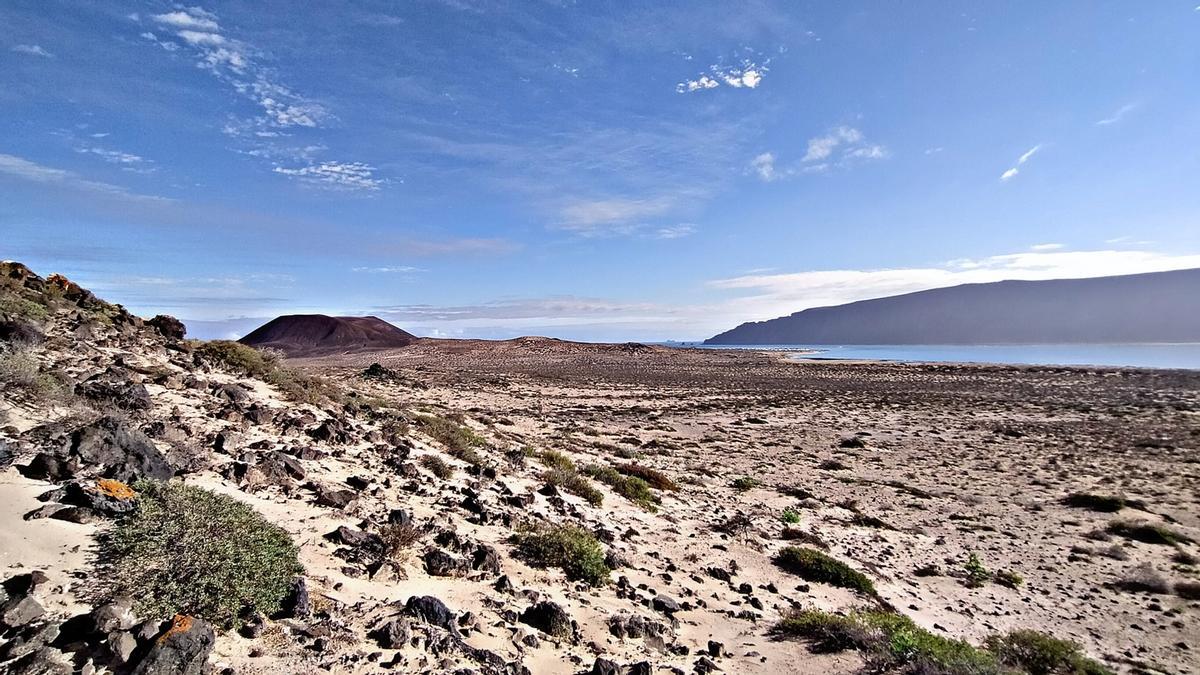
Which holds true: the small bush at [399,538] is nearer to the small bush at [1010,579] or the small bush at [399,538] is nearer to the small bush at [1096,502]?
the small bush at [1010,579]

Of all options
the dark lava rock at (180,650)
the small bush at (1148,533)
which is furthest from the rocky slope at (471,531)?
the small bush at (1148,533)

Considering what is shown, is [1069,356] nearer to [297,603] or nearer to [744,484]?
[744,484]

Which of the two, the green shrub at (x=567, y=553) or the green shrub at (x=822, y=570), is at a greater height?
the green shrub at (x=567, y=553)

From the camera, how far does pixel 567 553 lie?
657 centimetres

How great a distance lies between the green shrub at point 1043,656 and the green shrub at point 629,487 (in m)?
5.77

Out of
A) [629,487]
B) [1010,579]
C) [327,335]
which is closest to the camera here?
[1010,579]

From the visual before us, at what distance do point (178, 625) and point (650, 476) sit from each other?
10.5 metres

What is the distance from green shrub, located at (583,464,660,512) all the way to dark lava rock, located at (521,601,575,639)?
548 cm

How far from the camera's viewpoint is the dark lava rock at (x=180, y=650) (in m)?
3.03

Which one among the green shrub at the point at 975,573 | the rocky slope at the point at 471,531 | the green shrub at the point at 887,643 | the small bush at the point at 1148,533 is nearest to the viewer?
the rocky slope at the point at 471,531

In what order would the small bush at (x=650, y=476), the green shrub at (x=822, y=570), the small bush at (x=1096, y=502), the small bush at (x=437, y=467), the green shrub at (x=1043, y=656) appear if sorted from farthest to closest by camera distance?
the small bush at (x=650, y=476) → the small bush at (x=1096, y=502) → the small bush at (x=437, y=467) → the green shrub at (x=822, y=570) → the green shrub at (x=1043, y=656)

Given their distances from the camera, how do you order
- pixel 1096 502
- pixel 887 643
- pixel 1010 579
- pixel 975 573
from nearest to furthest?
pixel 887 643
pixel 1010 579
pixel 975 573
pixel 1096 502

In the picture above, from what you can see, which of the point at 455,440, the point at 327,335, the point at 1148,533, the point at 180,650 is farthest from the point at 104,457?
the point at 327,335

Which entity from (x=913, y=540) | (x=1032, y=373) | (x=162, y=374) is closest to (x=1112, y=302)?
(x=1032, y=373)
